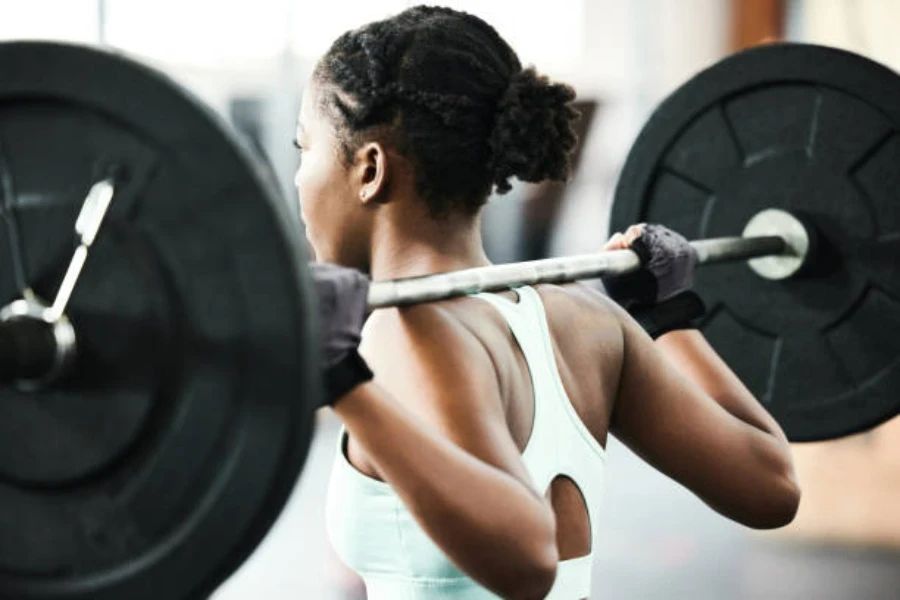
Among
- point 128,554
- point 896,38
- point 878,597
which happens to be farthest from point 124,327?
point 896,38

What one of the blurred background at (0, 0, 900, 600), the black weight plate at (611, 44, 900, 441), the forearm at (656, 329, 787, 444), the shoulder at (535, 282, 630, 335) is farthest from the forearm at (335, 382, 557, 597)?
the blurred background at (0, 0, 900, 600)

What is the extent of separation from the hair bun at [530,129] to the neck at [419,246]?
0.07 m

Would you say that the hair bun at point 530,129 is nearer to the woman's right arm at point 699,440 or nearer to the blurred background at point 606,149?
the woman's right arm at point 699,440

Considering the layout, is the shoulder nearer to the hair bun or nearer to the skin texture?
the skin texture

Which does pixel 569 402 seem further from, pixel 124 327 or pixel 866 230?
pixel 866 230

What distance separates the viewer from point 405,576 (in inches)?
50.8

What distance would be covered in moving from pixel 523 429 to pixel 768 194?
2.41 ft

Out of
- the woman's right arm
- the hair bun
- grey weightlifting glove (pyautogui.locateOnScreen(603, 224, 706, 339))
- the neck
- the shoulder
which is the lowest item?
the woman's right arm

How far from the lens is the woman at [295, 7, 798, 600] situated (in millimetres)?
1161

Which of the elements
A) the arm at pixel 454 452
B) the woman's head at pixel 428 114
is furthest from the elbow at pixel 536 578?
the woman's head at pixel 428 114

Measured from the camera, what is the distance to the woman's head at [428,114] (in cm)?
132

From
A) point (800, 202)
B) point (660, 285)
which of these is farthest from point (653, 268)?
point (800, 202)

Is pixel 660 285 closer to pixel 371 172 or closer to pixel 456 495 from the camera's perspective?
pixel 371 172

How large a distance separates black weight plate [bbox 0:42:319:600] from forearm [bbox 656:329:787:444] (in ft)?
2.10
